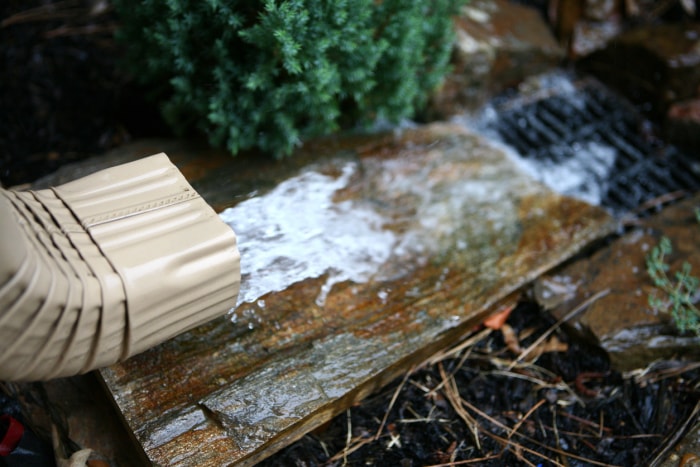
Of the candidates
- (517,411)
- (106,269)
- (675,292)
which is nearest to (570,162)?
(675,292)

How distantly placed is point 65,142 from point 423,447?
2616mm

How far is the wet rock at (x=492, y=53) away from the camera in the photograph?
4184mm

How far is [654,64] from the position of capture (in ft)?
14.3

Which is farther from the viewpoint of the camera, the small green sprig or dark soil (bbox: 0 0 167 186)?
dark soil (bbox: 0 0 167 186)

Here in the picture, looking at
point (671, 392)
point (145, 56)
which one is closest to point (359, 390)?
point (671, 392)

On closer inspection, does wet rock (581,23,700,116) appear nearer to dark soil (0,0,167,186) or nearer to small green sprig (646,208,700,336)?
small green sprig (646,208,700,336)

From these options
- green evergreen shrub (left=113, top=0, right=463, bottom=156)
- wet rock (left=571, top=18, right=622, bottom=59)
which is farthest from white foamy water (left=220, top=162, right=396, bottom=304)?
wet rock (left=571, top=18, right=622, bottom=59)

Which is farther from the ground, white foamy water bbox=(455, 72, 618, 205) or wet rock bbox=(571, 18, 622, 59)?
wet rock bbox=(571, 18, 622, 59)

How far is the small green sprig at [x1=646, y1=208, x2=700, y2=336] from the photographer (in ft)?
9.46

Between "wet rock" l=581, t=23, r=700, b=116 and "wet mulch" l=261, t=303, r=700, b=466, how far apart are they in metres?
2.24

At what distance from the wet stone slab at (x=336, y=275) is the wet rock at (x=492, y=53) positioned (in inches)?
24.2

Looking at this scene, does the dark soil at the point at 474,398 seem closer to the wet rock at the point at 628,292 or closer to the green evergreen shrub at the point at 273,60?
the wet rock at the point at 628,292

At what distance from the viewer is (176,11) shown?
8.63 ft

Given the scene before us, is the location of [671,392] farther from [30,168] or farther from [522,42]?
[30,168]
